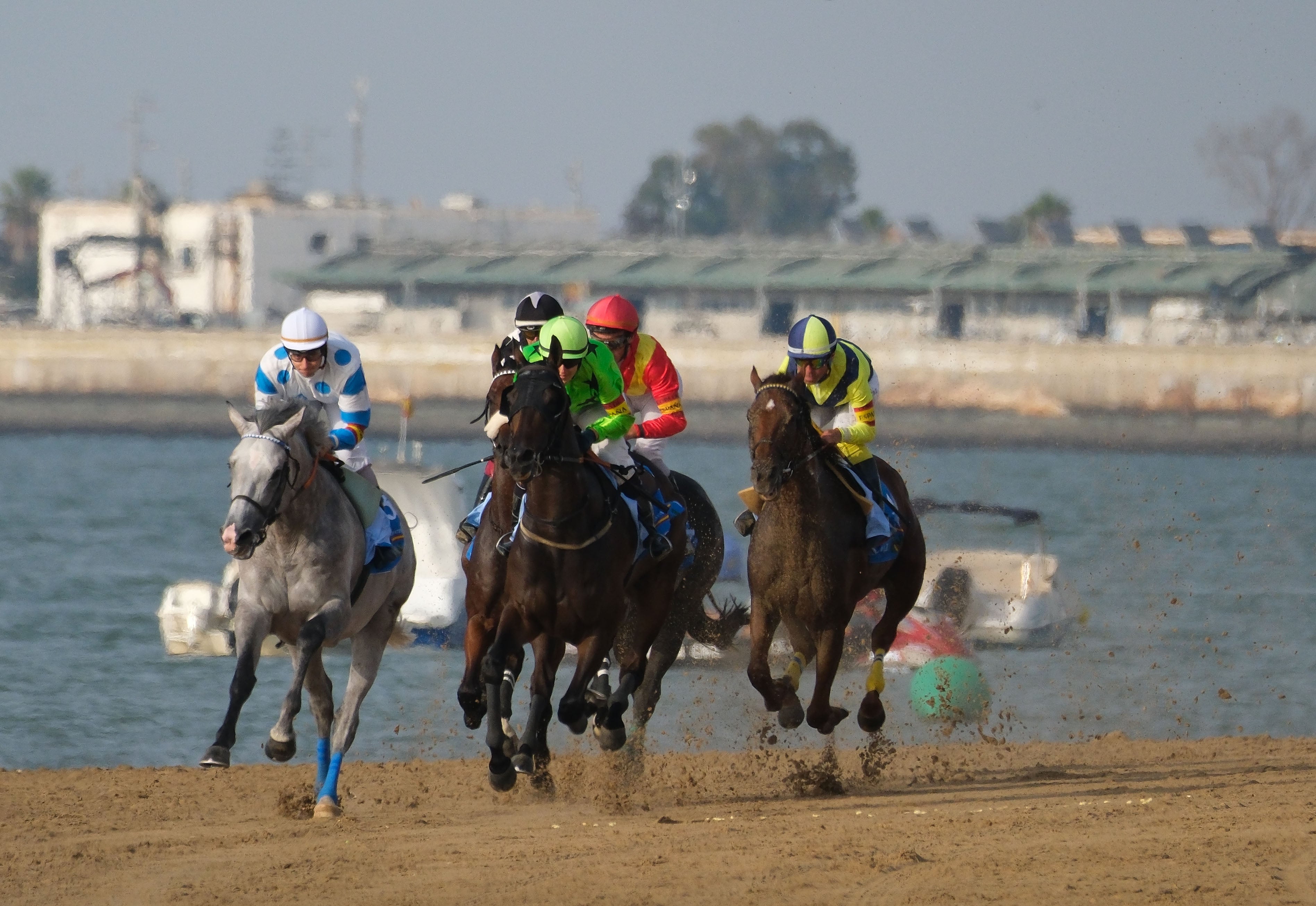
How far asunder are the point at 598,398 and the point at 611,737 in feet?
6.78

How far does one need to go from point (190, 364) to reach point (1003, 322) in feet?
110

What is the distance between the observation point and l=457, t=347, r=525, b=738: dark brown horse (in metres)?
11.4

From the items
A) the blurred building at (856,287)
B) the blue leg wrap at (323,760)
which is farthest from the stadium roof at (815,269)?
the blue leg wrap at (323,760)

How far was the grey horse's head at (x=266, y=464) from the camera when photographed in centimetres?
1023

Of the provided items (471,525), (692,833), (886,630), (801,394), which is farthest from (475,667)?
(886,630)

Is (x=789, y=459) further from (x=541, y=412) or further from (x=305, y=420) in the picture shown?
(x=305, y=420)

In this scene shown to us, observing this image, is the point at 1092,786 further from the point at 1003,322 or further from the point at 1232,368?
the point at 1003,322

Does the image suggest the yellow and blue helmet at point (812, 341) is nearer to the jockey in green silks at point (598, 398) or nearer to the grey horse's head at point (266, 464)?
the jockey in green silks at point (598, 398)

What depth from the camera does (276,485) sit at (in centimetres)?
1051

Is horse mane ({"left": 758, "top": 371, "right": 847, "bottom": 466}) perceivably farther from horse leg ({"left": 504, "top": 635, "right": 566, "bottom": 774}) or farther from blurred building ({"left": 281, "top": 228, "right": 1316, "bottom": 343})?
blurred building ({"left": 281, "top": 228, "right": 1316, "bottom": 343})

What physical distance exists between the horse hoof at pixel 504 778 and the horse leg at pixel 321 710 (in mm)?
Answer: 1106

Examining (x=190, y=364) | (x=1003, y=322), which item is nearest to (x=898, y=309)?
(x=1003, y=322)

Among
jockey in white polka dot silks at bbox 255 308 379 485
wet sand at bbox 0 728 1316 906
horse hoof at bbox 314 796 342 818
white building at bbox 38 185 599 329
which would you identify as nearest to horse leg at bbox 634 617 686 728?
wet sand at bbox 0 728 1316 906

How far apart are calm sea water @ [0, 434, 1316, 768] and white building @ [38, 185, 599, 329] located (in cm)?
4273
